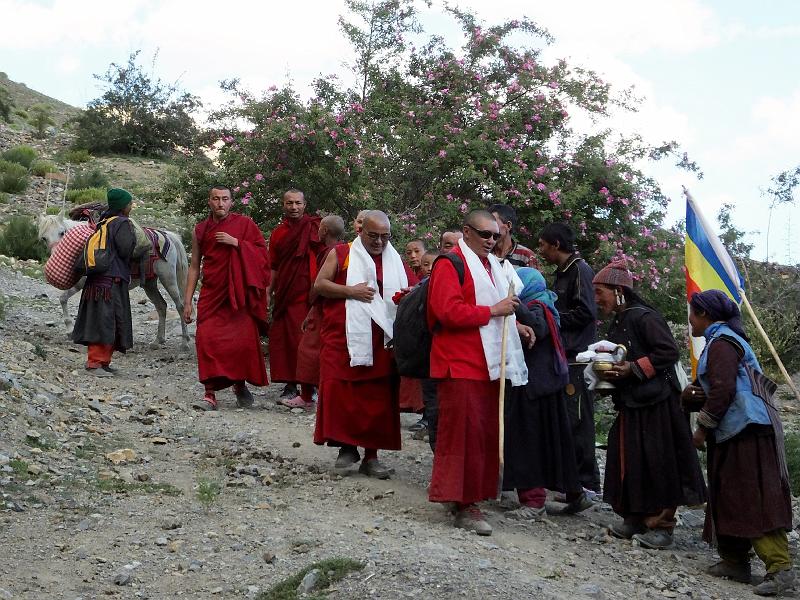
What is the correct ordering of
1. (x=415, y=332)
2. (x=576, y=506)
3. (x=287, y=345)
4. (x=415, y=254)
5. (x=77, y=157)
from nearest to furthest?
(x=415, y=332)
(x=576, y=506)
(x=415, y=254)
(x=287, y=345)
(x=77, y=157)

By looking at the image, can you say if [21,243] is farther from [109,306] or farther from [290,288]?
[290,288]

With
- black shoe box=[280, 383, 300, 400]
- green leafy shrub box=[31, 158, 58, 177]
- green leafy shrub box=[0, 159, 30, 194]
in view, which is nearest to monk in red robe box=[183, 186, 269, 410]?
black shoe box=[280, 383, 300, 400]

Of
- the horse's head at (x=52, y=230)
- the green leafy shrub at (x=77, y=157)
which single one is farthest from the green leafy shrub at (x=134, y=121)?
the horse's head at (x=52, y=230)

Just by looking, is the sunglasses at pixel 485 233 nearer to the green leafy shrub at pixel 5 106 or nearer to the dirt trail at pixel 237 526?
the dirt trail at pixel 237 526

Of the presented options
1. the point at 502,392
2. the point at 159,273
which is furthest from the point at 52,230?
the point at 502,392

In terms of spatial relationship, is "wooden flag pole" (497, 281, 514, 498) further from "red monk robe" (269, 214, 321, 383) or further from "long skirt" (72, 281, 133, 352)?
"long skirt" (72, 281, 133, 352)

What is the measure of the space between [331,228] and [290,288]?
98 centimetres

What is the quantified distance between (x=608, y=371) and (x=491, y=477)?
2.98 feet

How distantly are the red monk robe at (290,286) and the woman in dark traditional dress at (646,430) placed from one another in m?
4.12

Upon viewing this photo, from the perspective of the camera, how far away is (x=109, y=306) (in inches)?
406

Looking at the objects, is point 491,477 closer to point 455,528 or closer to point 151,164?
point 455,528

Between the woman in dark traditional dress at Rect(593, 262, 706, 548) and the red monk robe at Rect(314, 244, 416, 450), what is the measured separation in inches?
61.2

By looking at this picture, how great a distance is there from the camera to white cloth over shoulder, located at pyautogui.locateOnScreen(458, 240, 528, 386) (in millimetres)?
5762

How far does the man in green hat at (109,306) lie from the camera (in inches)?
405
